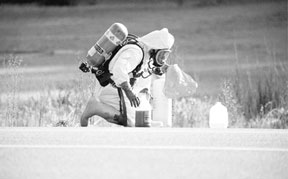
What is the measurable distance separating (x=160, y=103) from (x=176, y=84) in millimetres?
343

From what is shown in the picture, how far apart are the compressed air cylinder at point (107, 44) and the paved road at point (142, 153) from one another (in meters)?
0.66

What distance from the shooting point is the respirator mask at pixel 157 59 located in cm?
1051

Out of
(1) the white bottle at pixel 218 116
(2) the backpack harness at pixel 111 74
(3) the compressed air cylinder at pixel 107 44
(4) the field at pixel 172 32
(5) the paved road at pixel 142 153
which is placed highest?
(4) the field at pixel 172 32

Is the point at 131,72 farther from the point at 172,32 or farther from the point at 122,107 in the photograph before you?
the point at 172,32

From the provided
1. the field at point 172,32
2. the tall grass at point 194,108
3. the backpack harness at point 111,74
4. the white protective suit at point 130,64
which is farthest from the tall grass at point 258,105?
the field at point 172,32

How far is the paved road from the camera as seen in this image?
304 inches

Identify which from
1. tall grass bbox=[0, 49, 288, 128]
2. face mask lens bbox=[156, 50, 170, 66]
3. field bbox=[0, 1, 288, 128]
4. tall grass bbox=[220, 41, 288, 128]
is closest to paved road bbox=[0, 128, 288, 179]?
face mask lens bbox=[156, 50, 170, 66]

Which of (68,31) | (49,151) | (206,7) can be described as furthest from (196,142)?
(206,7)

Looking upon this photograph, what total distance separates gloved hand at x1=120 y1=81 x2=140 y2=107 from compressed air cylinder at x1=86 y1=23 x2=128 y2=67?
0.37 m

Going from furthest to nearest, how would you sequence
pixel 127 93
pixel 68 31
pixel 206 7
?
pixel 206 7
pixel 68 31
pixel 127 93

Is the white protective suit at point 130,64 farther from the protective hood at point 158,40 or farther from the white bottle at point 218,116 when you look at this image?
the white bottle at point 218,116

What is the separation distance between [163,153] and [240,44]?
22.0 meters

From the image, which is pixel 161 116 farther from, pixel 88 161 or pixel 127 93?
pixel 88 161

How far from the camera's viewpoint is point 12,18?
112ft
